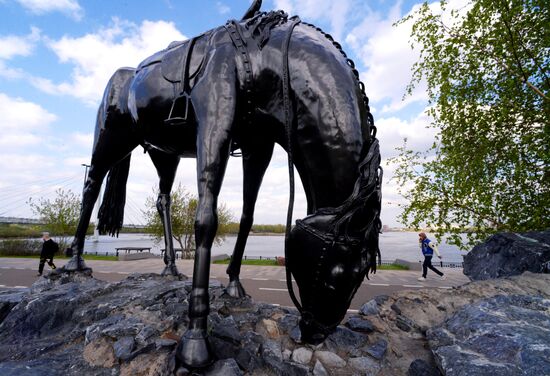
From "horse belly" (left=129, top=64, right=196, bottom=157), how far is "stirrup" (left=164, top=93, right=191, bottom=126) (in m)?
0.09

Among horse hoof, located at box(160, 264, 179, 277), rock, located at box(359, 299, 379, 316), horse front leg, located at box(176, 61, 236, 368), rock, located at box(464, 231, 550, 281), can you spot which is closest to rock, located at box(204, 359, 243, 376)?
horse front leg, located at box(176, 61, 236, 368)

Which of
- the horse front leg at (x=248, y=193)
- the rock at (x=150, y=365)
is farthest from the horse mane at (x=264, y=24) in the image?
the rock at (x=150, y=365)

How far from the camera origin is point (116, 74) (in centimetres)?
408

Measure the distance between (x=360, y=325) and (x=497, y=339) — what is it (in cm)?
98

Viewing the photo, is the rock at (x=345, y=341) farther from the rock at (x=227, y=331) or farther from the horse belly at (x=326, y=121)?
the horse belly at (x=326, y=121)

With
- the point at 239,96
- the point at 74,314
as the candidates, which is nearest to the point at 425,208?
the point at 239,96

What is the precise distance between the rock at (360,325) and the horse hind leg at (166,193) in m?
2.38

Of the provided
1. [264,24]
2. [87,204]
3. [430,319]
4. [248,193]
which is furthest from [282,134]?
[87,204]

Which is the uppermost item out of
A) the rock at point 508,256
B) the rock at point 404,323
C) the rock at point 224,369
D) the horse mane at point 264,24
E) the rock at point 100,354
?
the horse mane at point 264,24

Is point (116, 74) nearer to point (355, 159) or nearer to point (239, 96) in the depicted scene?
point (239, 96)

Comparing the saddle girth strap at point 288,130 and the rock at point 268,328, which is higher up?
the saddle girth strap at point 288,130

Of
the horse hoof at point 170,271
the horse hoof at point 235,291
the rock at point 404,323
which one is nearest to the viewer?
the rock at point 404,323

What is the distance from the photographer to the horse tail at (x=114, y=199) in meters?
4.51

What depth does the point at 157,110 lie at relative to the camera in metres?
3.04
